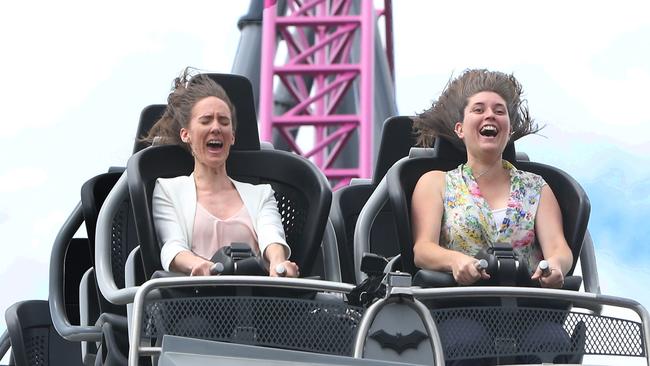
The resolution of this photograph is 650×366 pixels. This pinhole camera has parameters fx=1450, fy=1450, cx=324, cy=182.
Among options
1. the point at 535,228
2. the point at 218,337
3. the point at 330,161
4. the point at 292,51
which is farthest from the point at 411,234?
the point at 292,51

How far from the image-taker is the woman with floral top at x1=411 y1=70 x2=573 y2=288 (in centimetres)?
409

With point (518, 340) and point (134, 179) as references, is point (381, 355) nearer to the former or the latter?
point (518, 340)

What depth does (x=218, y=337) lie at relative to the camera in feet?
11.9

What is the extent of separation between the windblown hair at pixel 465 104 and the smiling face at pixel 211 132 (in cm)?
62

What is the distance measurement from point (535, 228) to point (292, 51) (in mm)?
11328

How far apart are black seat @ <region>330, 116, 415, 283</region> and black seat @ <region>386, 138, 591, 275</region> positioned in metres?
0.76

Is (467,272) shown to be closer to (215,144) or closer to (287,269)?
(287,269)

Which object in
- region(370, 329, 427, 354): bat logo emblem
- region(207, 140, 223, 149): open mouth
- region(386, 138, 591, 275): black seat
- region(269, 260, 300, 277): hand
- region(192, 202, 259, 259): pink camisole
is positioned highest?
region(207, 140, 223, 149): open mouth

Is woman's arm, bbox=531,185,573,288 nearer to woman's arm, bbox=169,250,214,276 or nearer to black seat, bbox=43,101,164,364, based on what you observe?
woman's arm, bbox=169,250,214,276

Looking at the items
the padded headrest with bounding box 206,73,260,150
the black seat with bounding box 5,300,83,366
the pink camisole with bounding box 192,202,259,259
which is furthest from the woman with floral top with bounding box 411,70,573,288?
the black seat with bounding box 5,300,83,366

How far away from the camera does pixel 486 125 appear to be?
13.9 ft

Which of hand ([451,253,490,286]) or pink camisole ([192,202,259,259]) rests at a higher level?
pink camisole ([192,202,259,259])

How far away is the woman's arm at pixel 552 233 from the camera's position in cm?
404

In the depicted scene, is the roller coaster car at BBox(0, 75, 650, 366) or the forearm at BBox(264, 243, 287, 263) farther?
the forearm at BBox(264, 243, 287, 263)
